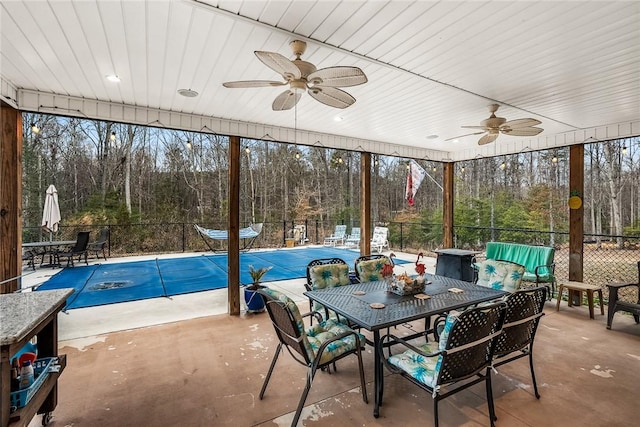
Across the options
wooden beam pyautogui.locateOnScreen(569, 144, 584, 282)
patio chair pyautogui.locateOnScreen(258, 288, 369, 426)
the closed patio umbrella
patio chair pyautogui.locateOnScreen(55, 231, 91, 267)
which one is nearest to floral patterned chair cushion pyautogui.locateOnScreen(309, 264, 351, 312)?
patio chair pyautogui.locateOnScreen(258, 288, 369, 426)

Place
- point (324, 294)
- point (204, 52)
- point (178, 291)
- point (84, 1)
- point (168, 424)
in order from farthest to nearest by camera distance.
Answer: point (178, 291) < point (324, 294) < point (204, 52) < point (168, 424) < point (84, 1)

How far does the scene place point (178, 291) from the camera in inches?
209

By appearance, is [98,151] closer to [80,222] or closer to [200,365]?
[80,222]

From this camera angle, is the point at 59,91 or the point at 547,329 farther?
the point at 547,329

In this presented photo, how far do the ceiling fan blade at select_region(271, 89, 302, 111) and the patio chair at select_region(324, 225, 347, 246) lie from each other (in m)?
8.03

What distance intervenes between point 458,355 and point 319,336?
1042 mm

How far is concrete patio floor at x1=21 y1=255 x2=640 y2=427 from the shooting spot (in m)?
2.06

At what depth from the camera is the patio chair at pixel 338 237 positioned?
34.6 ft

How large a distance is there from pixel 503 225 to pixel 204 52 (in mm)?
9893

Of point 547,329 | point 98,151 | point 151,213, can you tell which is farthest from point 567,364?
point 98,151

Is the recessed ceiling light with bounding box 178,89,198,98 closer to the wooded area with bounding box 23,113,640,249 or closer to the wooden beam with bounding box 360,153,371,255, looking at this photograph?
the wooden beam with bounding box 360,153,371,255

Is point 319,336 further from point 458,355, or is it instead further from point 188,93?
point 188,93

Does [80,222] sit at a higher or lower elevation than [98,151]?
lower

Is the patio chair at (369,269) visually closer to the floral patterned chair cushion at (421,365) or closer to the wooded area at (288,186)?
the floral patterned chair cushion at (421,365)
